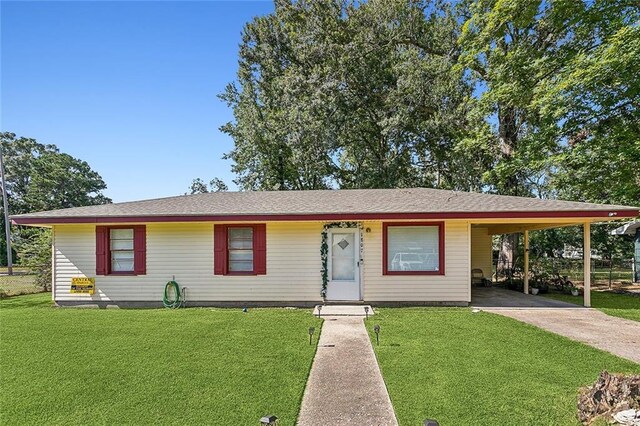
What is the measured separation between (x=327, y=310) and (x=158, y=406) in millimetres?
5281

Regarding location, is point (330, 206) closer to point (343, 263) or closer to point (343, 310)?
point (343, 263)

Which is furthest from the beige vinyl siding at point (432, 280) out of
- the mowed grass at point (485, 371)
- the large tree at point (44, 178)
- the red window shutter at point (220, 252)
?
the large tree at point (44, 178)

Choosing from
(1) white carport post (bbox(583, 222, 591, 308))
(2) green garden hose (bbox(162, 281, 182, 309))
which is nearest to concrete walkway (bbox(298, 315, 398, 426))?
(2) green garden hose (bbox(162, 281, 182, 309))

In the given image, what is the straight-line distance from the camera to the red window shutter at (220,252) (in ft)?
31.2

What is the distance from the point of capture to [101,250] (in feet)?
31.9

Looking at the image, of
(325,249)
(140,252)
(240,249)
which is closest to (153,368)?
(240,249)

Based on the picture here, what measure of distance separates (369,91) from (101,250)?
14029mm

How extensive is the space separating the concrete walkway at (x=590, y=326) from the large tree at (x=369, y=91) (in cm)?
966

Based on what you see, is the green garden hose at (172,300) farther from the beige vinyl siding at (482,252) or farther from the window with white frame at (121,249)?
the beige vinyl siding at (482,252)

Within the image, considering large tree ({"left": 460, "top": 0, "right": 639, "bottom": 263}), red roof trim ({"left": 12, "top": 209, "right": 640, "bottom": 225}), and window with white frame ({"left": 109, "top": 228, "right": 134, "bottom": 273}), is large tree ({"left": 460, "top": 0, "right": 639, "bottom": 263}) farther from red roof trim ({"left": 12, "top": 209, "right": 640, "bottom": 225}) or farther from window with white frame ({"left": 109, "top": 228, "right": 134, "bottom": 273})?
window with white frame ({"left": 109, "top": 228, "right": 134, "bottom": 273})

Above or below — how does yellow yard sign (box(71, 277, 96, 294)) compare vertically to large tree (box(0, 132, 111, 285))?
below

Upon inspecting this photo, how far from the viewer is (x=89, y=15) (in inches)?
346

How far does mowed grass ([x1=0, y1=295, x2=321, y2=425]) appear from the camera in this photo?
3539 millimetres

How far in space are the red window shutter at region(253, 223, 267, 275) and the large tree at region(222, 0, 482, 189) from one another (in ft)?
30.8
